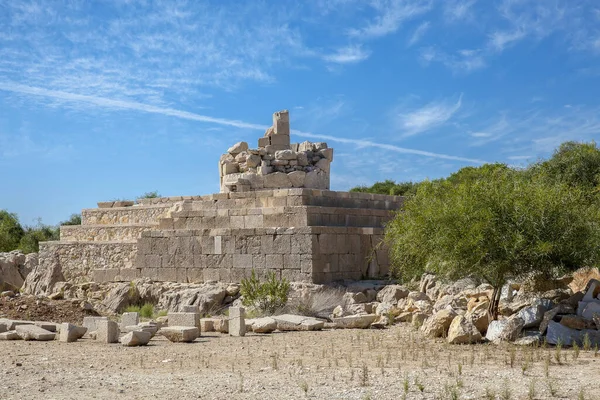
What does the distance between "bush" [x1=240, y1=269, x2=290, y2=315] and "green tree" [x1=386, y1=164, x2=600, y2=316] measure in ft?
14.2

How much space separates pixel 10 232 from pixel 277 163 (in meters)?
17.9

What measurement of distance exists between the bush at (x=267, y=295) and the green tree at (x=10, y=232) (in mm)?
18828

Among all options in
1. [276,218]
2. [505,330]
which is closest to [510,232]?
[505,330]

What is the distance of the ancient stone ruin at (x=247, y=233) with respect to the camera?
55.3 ft

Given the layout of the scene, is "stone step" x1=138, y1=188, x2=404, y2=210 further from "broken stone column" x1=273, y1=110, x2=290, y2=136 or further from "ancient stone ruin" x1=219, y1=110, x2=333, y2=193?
"broken stone column" x1=273, y1=110, x2=290, y2=136

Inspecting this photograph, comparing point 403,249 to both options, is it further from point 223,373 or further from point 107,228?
point 107,228

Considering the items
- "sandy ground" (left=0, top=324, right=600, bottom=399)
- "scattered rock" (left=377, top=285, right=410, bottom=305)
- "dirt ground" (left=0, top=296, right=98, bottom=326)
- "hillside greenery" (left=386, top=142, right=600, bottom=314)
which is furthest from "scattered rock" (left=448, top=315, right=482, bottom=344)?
"dirt ground" (left=0, top=296, right=98, bottom=326)

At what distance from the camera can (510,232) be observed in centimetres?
1098

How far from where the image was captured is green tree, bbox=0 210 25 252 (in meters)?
31.3

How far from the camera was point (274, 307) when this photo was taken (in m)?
15.3

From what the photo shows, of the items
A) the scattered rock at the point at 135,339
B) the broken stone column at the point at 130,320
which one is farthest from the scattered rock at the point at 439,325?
the broken stone column at the point at 130,320

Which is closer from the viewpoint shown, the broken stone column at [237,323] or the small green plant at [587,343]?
the small green plant at [587,343]

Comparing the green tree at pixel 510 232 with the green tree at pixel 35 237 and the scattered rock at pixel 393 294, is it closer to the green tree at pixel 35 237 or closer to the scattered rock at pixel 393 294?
the scattered rock at pixel 393 294

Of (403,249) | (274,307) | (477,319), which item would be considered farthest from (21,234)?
(477,319)
